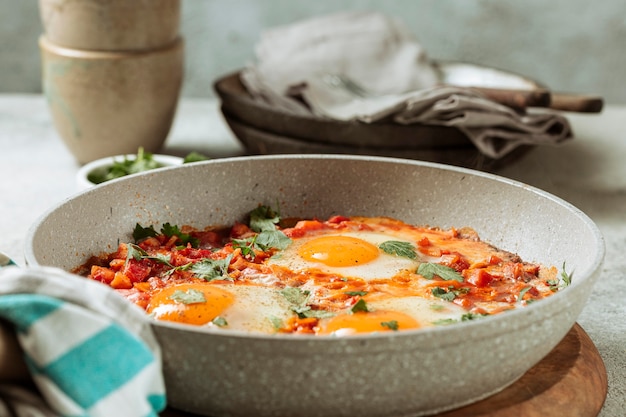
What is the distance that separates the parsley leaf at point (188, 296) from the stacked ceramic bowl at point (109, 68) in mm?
1884

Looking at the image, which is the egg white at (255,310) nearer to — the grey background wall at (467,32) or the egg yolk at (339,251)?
the egg yolk at (339,251)

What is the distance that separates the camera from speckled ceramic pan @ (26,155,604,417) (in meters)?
1.44

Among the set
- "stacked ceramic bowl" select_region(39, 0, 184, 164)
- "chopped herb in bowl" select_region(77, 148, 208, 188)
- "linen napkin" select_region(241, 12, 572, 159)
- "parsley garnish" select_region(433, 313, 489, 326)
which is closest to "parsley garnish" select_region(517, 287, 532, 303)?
"parsley garnish" select_region(433, 313, 489, 326)

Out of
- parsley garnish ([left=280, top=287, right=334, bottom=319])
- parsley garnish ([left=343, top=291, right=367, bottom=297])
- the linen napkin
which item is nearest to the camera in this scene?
parsley garnish ([left=280, top=287, right=334, bottom=319])

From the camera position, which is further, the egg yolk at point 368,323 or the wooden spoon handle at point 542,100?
the wooden spoon handle at point 542,100

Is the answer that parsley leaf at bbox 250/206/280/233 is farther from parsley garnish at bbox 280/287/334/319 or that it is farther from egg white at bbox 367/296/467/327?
egg white at bbox 367/296/467/327

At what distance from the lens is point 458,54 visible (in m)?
5.11

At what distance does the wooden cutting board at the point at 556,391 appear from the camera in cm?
167

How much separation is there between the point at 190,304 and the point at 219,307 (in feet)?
0.20

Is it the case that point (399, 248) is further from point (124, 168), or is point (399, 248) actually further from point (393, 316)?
point (124, 168)

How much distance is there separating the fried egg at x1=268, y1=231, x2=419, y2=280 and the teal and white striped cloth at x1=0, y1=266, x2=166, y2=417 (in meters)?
0.78

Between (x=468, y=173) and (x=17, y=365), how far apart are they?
139 centimetres

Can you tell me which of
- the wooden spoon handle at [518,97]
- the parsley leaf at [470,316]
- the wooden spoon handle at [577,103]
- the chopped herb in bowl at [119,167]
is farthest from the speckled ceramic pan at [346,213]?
the wooden spoon handle at [577,103]

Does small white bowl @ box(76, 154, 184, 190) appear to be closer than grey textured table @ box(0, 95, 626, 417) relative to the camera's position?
No
